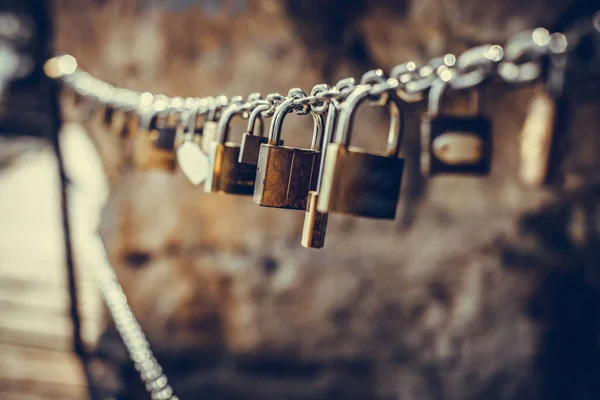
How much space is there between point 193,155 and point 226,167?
0.19 meters

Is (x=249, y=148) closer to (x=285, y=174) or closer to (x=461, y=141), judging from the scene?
(x=285, y=174)

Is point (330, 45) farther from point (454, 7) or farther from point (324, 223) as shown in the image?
point (324, 223)

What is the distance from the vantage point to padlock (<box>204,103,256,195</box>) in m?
0.86

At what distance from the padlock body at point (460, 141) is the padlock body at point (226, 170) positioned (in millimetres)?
363

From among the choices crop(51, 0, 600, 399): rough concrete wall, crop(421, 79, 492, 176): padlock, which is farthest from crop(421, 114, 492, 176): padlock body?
crop(51, 0, 600, 399): rough concrete wall

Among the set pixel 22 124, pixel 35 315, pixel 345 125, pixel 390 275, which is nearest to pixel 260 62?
pixel 390 275

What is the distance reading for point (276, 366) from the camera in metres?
2.96

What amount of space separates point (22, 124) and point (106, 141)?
8.59 m

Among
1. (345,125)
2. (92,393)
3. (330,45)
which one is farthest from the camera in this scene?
(92,393)

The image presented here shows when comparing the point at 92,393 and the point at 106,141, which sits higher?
the point at 106,141

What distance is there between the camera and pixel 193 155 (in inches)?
40.0

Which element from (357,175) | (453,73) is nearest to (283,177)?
(357,175)

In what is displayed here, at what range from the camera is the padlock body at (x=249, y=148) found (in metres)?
0.79

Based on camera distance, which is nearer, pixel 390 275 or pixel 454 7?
pixel 454 7
